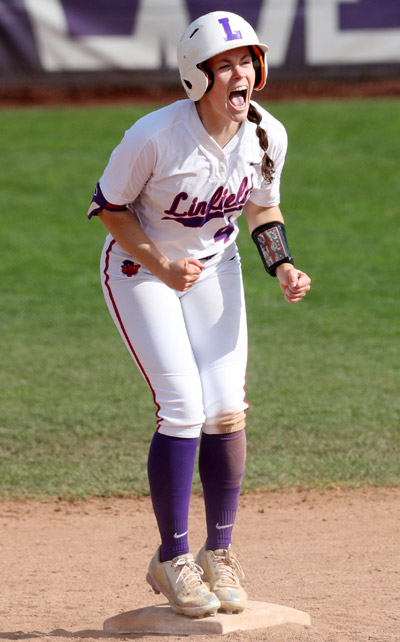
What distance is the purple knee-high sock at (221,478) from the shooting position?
3.65 m

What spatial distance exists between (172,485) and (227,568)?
1.27ft

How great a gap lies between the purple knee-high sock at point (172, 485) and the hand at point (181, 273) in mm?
528

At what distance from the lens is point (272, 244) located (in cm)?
387

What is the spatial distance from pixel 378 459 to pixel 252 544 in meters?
1.33

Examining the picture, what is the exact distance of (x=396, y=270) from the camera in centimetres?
1009

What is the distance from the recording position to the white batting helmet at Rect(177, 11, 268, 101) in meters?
3.38

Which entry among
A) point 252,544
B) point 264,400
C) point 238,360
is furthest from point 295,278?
point 264,400

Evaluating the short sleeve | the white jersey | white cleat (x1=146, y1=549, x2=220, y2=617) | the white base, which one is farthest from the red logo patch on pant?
the white base

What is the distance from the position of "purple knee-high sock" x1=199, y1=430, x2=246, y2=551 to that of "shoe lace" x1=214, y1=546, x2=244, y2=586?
0.10 feet

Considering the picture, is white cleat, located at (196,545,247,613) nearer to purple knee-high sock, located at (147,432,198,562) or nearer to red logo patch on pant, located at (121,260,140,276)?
purple knee-high sock, located at (147,432,198,562)

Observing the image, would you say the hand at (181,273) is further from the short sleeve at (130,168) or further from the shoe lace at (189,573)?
the shoe lace at (189,573)

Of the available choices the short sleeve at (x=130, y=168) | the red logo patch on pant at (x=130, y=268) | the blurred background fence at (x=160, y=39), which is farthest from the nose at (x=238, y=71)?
the blurred background fence at (x=160, y=39)

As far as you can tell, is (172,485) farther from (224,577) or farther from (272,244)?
(272,244)

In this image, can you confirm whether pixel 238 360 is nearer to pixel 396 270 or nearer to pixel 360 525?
pixel 360 525
